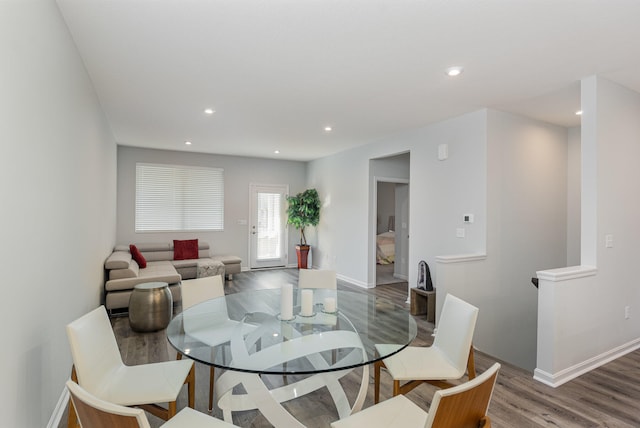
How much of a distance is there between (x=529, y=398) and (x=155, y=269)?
520 cm

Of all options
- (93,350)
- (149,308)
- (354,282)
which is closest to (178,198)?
(149,308)

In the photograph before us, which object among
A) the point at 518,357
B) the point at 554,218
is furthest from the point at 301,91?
the point at 518,357

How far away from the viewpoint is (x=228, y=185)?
24.9 feet

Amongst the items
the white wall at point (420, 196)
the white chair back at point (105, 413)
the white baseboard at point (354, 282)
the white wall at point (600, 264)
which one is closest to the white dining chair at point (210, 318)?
the white chair back at point (105, 413)

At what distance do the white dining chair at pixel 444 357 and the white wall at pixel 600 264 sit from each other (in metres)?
1.28

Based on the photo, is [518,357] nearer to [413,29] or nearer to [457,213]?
[457,213]

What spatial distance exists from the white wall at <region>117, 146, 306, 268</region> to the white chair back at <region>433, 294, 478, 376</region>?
6.06 m

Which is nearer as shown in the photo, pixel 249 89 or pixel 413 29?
pixel 413 29

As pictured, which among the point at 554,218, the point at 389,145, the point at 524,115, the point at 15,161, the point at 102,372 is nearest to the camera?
the point at 15,161

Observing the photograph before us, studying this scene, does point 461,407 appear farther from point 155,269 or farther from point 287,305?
point 155,269

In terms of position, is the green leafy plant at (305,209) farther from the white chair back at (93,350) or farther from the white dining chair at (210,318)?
the white chair back at (93,350)

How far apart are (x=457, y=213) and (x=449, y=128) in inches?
45.0

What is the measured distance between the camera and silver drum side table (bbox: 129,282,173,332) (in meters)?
3.83

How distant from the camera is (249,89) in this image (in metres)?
3.42
